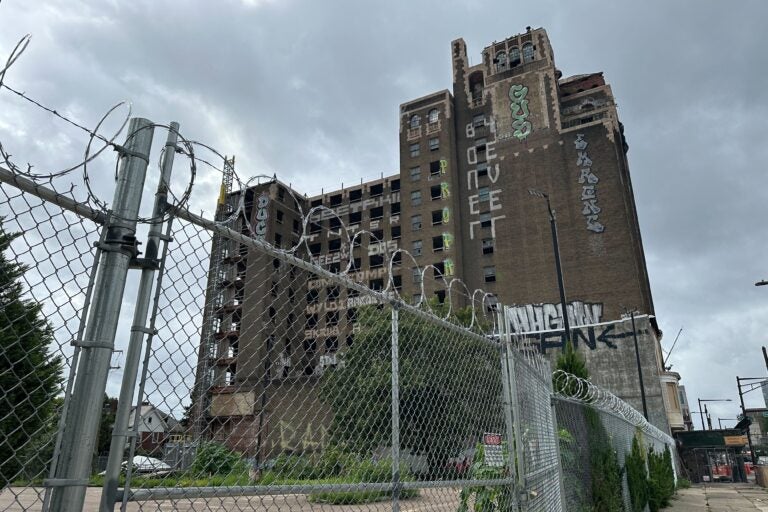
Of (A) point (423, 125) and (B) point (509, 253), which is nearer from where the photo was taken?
(B) point (509, 253)

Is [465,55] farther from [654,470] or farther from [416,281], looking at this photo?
[654,470]

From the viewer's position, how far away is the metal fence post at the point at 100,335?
2.01 m

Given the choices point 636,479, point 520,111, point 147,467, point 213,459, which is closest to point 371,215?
point 520,111

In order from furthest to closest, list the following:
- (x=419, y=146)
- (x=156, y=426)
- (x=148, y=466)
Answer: (x=419, y=146)
(x=156, y=426)
(x=148, y=466)

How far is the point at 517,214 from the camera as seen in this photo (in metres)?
A: 52.3

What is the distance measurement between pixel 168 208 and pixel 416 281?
50.0 meters

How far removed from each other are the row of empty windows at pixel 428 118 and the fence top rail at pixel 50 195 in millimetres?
60548

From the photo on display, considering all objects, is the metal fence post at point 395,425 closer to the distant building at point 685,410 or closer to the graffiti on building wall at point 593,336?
the graffiti on building wall at point 593,336

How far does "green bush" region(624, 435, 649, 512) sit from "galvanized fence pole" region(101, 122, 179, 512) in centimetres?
1332

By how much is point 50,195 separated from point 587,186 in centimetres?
5148

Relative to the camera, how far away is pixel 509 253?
168 feet

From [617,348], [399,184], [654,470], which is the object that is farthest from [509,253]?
[654,470]

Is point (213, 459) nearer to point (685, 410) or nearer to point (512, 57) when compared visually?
point (512, 57)

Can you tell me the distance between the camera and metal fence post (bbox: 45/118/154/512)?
201 cm
